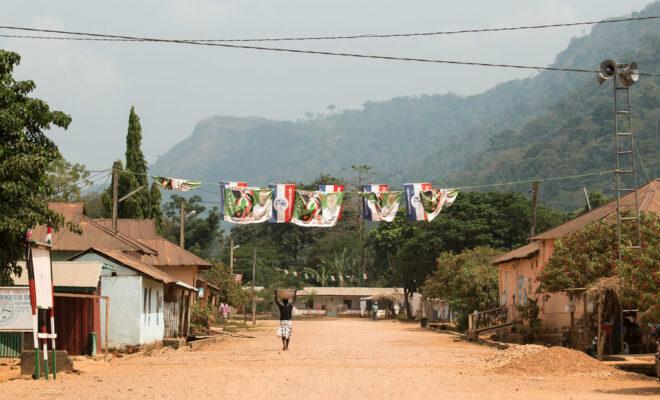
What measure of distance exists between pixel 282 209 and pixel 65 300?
12188 mm

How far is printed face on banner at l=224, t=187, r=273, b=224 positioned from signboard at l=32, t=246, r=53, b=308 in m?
17.4

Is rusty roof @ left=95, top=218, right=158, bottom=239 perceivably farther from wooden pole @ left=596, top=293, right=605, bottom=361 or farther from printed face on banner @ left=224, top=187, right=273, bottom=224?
wooden pole @ left=596, top=293, right=605, bottom=361

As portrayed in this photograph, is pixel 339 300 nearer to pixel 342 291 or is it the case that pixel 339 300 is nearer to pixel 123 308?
pixel 342 291

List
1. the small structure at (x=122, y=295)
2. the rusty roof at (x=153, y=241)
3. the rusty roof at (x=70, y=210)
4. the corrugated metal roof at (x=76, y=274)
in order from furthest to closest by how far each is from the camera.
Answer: the rusty roof at (x=153, y=241) → the rusty roof at (x=70, y=210) → the small structure at (x=122, y=295) → the corrugated metal roof at (x=76, y=274)

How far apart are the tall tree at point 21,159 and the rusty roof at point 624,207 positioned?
1979 cm

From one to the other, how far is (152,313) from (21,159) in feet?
48.7

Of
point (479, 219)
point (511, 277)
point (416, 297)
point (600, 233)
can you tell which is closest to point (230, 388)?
point (600, 233)

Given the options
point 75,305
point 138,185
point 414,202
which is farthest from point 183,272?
point 75,305

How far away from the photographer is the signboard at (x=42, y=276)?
794 inches

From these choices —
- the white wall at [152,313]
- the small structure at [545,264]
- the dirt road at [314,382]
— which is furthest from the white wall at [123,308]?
the small structure at [545,264]

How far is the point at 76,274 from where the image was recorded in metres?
28.2

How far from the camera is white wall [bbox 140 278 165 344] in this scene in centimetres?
3222

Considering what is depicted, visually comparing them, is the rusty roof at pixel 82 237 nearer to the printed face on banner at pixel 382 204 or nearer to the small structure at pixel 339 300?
the printed face on banner at pixel 382 204

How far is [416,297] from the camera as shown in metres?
95.1
